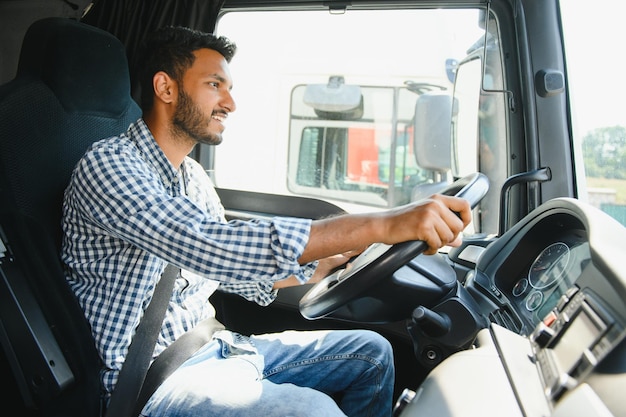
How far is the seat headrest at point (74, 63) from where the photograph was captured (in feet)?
4.59

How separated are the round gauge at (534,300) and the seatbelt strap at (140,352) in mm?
843

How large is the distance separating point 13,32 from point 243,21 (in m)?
1.00

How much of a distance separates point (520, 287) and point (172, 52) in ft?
3.79

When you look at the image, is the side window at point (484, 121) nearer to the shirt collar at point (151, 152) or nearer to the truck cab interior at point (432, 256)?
the truck cab interior at point (432, 256)

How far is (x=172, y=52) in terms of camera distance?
162 cm

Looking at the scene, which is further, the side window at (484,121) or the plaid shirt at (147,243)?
the side window at (484,121)

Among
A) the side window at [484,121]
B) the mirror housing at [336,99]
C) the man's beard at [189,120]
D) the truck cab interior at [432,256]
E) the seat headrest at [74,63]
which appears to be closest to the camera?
the truck cab interior at [432,256]

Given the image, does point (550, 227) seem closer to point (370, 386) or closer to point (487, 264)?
point (487, 264)

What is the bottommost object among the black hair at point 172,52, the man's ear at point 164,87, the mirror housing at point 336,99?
the man's ear at point 164,87

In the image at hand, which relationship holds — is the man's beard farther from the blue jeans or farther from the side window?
the side window

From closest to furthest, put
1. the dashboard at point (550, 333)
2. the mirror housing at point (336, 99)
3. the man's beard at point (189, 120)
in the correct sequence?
1. the dashboard at point (550, 333)
2. the man's beard at point (189, 120)
3. the mirror housing at point (336, 99)

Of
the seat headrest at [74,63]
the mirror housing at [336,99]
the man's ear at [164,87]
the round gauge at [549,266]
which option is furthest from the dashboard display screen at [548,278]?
the mirror housing at [336,99]

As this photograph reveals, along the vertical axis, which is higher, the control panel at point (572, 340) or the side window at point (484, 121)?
the side window at point (484, 121)

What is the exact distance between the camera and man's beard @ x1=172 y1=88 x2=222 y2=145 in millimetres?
1524
